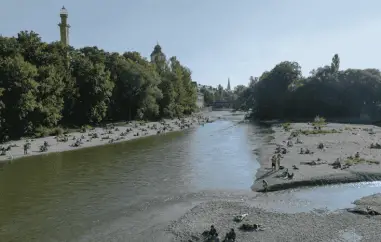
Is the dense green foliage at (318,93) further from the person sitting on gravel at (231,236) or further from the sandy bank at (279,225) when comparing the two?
the person sitting on gravel at (231,236)

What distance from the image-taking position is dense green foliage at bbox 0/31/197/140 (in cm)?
6234

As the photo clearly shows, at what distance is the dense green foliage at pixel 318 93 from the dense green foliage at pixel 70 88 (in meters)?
33.6

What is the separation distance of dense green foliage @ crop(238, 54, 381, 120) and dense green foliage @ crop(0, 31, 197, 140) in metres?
33.6

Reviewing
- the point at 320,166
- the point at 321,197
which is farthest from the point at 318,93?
the point at 321,197

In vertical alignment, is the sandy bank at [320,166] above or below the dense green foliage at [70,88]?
below

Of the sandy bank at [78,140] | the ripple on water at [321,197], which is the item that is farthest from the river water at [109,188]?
the sandy bank at [78,140]

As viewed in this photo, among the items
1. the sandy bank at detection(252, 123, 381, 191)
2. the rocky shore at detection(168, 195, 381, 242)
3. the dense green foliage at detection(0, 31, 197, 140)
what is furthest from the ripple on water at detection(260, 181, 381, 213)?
the dense green foliage at detection(0, 31, 197, 140)

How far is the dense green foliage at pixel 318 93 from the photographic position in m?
119

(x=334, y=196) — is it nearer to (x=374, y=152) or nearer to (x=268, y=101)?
(x=374, y=152)

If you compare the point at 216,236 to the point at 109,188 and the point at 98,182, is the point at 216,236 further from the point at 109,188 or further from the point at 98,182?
the point at 98,182

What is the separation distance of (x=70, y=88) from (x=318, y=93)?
7938cm

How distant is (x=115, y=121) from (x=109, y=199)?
73897 mm

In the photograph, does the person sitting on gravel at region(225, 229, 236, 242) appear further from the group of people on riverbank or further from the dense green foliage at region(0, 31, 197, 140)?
the dense green foliage at region(0, 31, 197, 140)

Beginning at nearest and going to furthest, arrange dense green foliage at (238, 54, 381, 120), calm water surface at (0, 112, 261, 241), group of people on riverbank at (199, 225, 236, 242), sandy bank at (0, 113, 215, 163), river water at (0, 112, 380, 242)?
group of people on riverbank at (199, 225, 236, 242)
river water at (0, 112, 380, 242)
calm water surface at (0, 112, 261, 241)
sandy bank at (0, 113, 215, 163)
dense green foliage at (238, 54, 381, 120)
